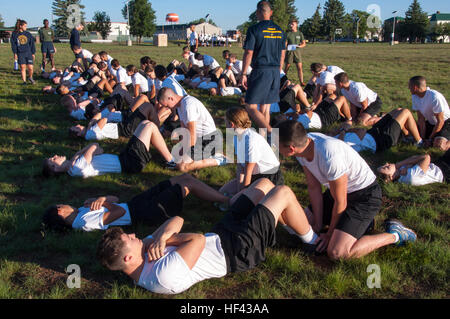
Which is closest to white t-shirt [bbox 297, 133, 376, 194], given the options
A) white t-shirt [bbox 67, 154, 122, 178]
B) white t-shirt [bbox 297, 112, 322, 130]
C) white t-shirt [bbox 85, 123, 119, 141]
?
white t-shirt [bbox 67, 154, 122, 178]

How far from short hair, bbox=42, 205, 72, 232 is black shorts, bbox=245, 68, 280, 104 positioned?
387cm

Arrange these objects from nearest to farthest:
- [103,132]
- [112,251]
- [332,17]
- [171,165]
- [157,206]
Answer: [112,251], [157,206], [171,165], [103,132], [332,17]

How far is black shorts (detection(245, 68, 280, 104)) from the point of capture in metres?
6.50

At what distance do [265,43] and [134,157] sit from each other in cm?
315

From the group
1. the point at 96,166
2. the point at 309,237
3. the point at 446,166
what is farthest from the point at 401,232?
the point at 96,166

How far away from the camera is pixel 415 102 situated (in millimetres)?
6289

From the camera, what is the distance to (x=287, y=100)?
831 centimetres

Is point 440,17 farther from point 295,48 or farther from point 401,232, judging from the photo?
point 401,232

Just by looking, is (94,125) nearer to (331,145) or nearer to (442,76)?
(331,145)

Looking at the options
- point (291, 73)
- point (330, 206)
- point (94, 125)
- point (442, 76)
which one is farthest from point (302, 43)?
point (330, 206)

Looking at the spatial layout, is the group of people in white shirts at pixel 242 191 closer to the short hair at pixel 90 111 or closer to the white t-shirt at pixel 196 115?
the white t-shirt at pixel 196 115

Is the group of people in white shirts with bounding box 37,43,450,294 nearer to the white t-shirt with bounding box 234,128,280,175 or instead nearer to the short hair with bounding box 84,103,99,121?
the white t-shirt with bounding box 234,128,280,175

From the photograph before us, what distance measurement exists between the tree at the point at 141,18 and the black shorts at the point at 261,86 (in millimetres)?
69143
